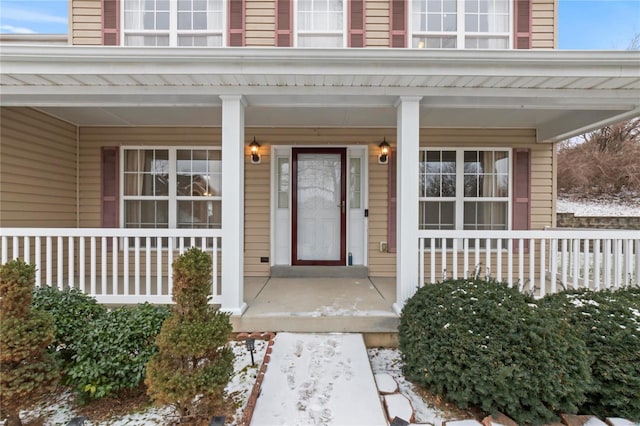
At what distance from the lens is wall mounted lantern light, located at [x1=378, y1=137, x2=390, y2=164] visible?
496 centimetres

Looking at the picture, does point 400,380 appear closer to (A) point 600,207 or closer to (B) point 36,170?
(B) point 36,170

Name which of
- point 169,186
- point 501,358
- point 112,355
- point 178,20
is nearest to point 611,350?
point 501,358

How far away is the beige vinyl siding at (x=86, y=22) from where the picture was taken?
4.71 meters

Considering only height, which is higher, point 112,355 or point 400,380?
point 112,355

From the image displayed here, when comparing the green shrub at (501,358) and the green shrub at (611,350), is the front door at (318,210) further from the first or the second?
the green shrub at (611,350)

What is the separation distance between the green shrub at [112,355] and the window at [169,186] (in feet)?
9.64

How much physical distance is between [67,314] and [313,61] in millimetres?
2794

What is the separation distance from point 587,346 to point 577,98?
2.49 meters

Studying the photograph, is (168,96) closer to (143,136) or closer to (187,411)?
(143,136)

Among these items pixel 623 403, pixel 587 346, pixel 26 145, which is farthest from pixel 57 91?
pixel 623 403

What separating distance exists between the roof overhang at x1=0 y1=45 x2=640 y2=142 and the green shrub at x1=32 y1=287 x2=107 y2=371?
1.94 meters

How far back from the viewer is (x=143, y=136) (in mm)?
5059

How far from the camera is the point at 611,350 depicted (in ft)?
7.48

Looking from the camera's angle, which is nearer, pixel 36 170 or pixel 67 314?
pixel 67 314
